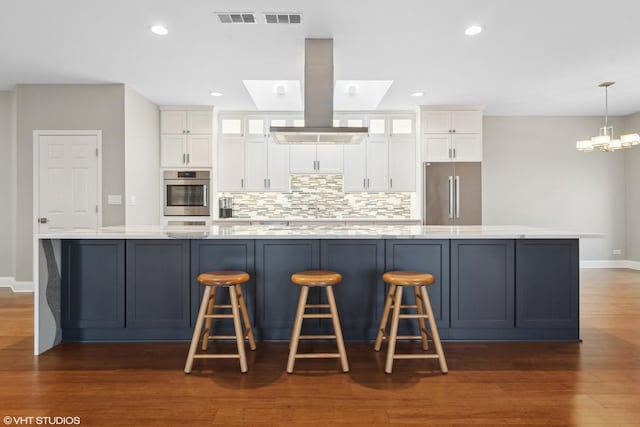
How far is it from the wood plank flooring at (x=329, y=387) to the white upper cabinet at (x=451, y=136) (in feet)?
11.4

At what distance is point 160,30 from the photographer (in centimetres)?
345

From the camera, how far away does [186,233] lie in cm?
291

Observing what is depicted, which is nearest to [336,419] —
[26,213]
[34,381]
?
[34,381]

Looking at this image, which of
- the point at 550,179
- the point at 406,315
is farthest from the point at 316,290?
the point at 550,179

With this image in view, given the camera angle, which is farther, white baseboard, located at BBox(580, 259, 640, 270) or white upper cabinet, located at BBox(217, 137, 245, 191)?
white baseboard, located at BBox(580, 259, 640, 270)

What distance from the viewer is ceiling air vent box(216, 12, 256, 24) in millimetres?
3180

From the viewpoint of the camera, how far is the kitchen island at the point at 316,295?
9.86 ft

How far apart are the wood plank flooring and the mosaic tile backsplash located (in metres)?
3.66

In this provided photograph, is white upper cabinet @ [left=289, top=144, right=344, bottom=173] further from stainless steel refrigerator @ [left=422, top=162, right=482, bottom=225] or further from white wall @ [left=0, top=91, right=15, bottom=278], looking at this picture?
white wall @ [left=0, top=91, right=15, bottom=278]

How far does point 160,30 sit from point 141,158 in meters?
2.43

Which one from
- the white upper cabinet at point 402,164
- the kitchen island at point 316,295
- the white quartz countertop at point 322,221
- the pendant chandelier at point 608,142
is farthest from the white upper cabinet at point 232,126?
the pendant chandelier at point 608,142

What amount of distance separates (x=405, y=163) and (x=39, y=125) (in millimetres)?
5158

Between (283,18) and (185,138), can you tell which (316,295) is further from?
(185,138)

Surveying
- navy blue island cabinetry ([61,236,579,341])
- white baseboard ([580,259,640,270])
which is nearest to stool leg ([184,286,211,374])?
navy blue island cabinetry ([61,236,579,341])
